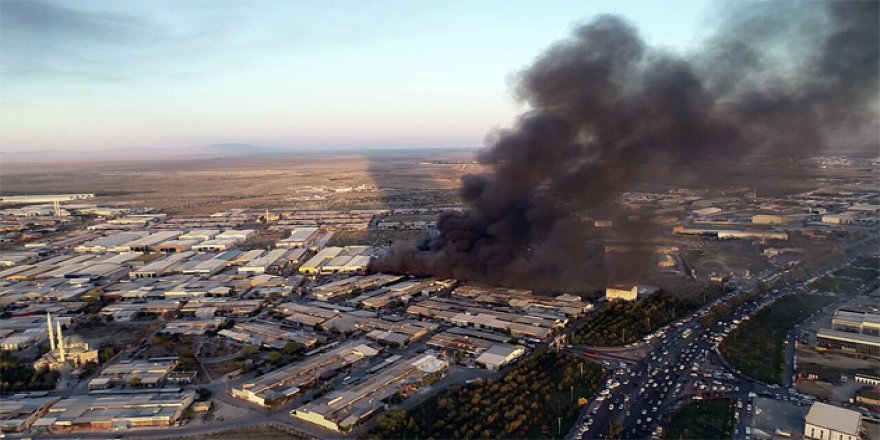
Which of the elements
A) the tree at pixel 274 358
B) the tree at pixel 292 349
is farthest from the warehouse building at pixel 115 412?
the tree at pixel 292 349

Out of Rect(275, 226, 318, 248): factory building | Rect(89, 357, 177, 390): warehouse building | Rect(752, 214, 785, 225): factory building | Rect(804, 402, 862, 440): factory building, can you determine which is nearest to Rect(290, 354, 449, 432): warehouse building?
Rect(89, 357, 177, 390): warehouse building

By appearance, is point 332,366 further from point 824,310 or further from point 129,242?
point 129,242

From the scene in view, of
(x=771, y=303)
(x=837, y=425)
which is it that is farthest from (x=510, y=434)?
(x=771, y=303)

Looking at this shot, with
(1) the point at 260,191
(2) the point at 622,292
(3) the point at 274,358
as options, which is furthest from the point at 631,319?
(1) the point at 260,191

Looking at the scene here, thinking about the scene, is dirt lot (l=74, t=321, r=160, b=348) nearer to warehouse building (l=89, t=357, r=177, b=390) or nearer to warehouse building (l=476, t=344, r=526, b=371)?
warehouse building (l=89, t=357, r=177, b=390)

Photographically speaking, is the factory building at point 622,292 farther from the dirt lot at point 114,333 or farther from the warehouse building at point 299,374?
the dirt lot at point 114,333

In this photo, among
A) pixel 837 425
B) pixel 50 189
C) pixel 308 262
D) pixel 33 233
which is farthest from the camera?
pixel 50 189
